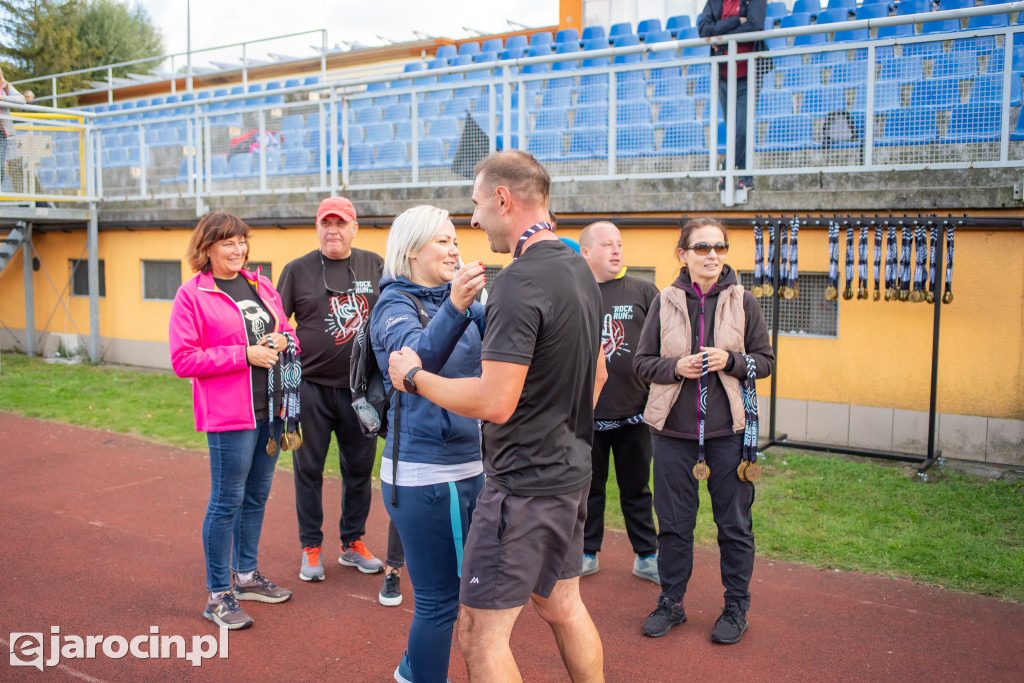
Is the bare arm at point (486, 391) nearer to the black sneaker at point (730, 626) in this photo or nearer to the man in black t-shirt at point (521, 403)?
the man in black t-shirt at point (521, 403)

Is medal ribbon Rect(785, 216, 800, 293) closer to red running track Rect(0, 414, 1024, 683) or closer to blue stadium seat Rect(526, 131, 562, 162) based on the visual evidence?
blue stadium seat Rect(526, 131, 562, 162)

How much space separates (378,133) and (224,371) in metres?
7.20

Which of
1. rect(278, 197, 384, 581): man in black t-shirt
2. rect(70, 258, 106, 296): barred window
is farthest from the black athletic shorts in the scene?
rect(70, 258, 106, 296): barred window

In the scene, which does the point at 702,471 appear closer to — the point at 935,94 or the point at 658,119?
the point at 935,94

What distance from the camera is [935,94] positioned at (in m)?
7.54

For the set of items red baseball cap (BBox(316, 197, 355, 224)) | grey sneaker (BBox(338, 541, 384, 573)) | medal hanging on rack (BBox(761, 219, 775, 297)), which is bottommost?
grey sneaker (BBox(338, 541, 384, 573))

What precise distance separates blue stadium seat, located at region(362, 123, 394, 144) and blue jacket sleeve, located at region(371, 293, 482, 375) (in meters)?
7.98

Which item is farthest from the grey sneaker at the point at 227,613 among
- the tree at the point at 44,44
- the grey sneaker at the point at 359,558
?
the tree at the point at 44,44

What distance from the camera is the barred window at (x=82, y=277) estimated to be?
1488 cm

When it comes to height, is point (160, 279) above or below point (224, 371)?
above

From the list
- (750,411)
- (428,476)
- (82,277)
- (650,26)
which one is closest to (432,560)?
(428,476)

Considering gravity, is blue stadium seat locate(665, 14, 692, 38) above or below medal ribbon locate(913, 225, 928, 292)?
above

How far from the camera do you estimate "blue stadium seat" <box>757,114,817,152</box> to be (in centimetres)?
810

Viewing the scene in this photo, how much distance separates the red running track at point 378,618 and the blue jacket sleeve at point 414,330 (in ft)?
5.83
